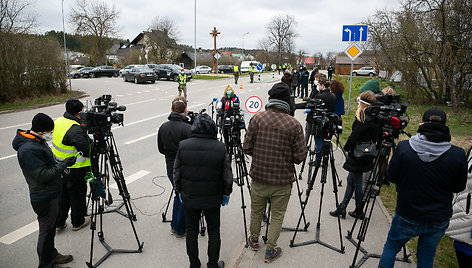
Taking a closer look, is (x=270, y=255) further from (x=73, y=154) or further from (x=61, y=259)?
(x=73, y=154)

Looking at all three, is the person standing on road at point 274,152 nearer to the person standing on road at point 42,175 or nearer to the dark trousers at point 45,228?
the person standing on road at point 42,175

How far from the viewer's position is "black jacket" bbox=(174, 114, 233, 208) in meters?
3.11

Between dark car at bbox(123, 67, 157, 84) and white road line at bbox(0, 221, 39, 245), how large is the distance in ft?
75.9

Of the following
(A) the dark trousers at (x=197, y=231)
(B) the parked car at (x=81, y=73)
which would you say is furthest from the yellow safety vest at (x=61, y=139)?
(B) the parked car at (x=81, y=73)

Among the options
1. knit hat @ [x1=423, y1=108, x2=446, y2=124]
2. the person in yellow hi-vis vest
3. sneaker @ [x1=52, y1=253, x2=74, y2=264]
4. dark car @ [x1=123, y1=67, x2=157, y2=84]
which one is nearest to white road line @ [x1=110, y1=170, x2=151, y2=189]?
the person in yellow hi-vis vest

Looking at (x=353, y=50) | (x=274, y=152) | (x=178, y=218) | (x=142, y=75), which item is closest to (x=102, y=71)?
(x=142, y=75)

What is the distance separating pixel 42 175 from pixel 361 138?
4.19m

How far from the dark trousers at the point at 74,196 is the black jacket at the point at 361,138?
3.94 meters

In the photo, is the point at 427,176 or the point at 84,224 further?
the point at 84,224

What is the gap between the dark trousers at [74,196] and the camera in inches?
164

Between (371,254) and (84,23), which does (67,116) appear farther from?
(84,23)

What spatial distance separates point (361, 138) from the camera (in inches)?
171

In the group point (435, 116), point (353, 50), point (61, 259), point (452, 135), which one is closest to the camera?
point (435, 116)

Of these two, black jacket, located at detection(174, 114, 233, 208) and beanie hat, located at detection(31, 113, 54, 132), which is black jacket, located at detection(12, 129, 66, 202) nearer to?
beanie hat, located at detection(31, 113, 54, 132)
